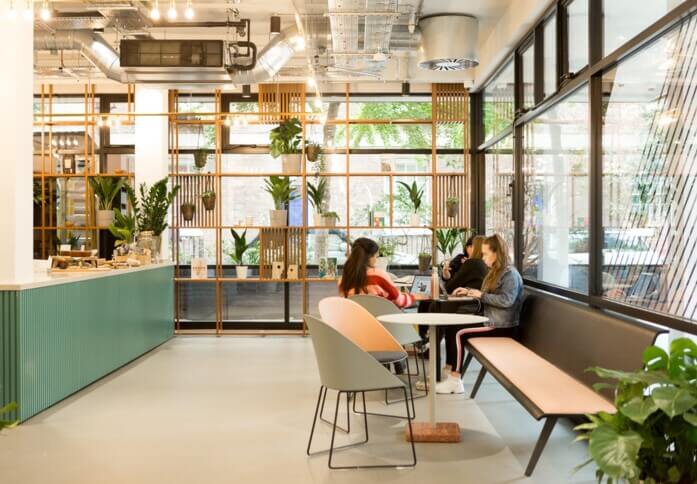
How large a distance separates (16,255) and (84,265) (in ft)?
6.41

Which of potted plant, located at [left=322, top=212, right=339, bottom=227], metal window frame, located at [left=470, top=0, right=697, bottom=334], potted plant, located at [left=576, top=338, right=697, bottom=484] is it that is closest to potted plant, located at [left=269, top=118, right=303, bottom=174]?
potted plant, located at [left=322, top=212, right=339, bottom=227]

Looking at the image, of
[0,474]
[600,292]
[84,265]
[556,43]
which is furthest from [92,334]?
[556,43]

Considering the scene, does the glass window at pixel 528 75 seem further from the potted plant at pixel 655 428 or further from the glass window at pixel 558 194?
the potted plant at pixel 655 428

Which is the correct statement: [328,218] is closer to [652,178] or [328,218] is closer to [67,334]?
[67,334]

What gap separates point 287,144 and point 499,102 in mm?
2920

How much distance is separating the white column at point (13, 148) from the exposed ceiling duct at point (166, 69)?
6.33 feet

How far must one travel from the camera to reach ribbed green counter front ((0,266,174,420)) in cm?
525

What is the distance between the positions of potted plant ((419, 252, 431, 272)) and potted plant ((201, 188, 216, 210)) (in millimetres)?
2976

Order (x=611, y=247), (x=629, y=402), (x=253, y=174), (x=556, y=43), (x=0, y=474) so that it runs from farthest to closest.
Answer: (x=253, y=174), (x=556, y=43), (x=611, y=247), (x=0, y=474), (x=629, y=402)

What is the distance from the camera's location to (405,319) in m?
4.85

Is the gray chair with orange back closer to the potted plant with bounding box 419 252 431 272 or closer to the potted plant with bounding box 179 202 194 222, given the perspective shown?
the potted plant with bounding box 419 252 431 272

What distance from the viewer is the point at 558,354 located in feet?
17.3

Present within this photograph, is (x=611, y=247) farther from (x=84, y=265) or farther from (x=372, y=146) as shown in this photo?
(x=372, y=146)

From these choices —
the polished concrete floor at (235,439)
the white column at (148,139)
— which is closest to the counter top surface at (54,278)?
the polished concrete floor at (235,439)
